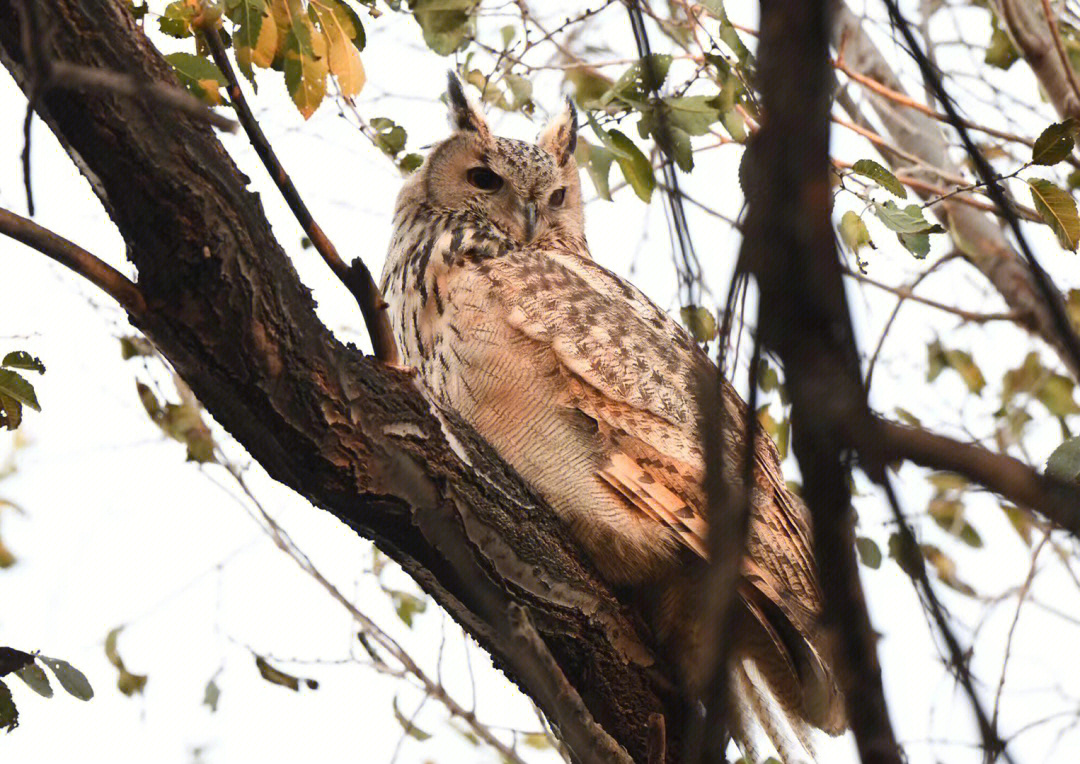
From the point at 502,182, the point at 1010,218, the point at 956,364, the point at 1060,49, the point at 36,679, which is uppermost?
the point at 1060,49

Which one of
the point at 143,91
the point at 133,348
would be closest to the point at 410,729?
the point at 133,348

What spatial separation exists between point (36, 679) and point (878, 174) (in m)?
1.66

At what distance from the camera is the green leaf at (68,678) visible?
1.87 meters

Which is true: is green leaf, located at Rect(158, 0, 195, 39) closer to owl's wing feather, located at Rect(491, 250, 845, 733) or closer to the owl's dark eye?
owl's wing feather, located at Rect(491, 250, 845, 733)

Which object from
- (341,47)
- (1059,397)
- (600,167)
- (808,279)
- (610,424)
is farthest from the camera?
(1059,397)

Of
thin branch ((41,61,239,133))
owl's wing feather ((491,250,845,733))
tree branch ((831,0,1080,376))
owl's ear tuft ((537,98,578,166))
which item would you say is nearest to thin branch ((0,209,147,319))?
thin branch ((41,61,239,133))

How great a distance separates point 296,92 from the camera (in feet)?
6.97

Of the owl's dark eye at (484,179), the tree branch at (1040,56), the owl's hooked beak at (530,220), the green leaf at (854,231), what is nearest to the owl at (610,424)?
the owl's hooked beak at (530,220)

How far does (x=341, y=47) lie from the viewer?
2113mm

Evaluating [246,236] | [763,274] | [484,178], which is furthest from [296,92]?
[763,274]

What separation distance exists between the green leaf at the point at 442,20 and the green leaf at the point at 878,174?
2.81ft

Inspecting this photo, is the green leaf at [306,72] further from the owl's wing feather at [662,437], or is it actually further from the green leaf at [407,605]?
the green leaf at [407,605]

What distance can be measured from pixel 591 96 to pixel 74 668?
6.52ft

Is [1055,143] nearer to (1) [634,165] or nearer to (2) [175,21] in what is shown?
(1) [634,165]
